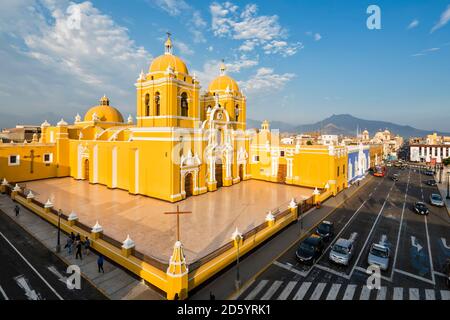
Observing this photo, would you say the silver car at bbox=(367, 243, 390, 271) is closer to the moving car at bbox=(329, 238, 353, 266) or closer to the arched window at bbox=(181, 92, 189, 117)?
the moving car at bbox=(329, 238, 353, 266)

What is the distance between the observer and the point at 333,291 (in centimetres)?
1069

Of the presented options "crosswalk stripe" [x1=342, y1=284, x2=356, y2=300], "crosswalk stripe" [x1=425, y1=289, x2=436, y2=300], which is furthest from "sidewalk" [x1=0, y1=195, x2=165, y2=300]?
"crosswalk stripe" [x1=425, y1=289, x2=436, y2=300]

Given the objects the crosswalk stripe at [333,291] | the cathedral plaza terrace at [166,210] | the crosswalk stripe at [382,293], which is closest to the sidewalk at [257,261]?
the cathedral plaza terrace at [166,210]

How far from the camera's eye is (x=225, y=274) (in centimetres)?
1177

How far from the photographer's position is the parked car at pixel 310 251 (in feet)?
42.1

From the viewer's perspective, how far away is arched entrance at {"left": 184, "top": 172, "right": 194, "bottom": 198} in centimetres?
2486

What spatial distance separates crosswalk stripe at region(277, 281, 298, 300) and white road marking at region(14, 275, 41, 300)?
1044 cm

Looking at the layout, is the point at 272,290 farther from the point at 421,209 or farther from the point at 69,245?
the point at 421,209

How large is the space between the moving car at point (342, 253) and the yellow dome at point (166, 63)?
68.9 feet

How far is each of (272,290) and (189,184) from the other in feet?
53.2

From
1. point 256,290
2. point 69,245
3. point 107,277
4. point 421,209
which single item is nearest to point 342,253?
point 256,290
